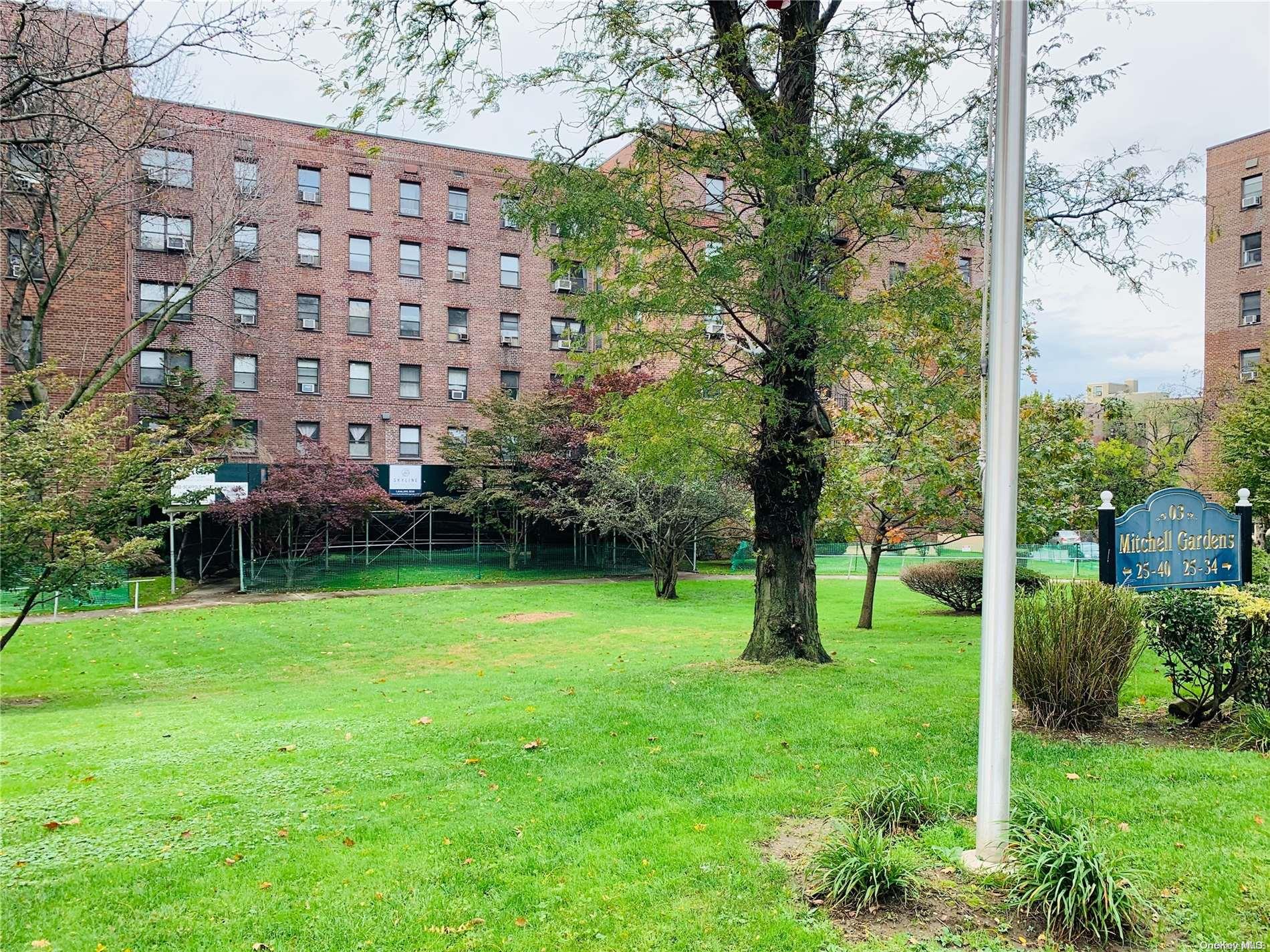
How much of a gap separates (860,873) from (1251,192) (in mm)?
45714

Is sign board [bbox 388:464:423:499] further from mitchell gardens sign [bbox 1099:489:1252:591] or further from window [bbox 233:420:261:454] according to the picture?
mitchell gardens sign [bbox 1099:489:1252:591]

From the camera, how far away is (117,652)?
55.3 ft

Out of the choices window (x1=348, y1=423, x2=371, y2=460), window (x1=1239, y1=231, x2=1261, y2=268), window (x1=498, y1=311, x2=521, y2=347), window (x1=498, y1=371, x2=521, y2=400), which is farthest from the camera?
window (x1=498, y1=311, x2=521, y2=347)

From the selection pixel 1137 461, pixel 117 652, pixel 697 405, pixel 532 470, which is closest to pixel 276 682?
pixel 117 652

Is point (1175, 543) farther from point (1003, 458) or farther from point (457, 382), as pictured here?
point (457, 382)

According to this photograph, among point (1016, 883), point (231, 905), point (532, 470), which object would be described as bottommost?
point (231, 905)

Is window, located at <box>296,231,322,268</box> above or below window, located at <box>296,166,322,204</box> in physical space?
below

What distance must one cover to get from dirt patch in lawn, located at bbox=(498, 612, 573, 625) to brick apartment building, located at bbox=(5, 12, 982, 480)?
47.7ft

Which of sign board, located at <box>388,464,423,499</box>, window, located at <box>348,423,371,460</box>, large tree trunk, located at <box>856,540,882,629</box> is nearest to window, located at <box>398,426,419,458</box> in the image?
window, located at <box>348,423,371,460</box>

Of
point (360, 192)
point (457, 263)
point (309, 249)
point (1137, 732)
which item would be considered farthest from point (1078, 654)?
point (360, 192)

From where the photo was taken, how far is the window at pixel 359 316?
37.3 m

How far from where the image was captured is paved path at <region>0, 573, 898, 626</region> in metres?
22.9

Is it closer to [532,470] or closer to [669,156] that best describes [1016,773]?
[669,156]

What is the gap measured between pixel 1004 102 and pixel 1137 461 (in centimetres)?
2983
